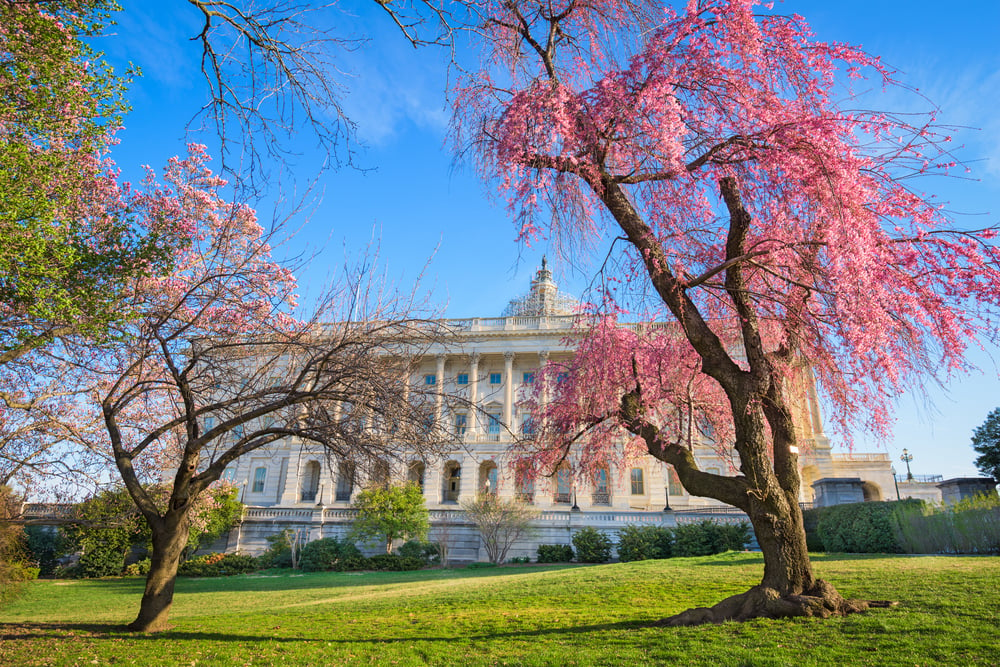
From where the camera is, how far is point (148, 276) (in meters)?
7.93

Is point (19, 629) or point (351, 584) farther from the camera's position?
point (351, 584)

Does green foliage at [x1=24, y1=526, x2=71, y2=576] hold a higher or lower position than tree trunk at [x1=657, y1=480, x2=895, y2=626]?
lower

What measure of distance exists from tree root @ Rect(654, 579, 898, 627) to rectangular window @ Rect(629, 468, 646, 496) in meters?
37.9

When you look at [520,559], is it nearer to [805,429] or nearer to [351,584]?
[351,584]

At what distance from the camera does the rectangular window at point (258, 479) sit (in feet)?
160

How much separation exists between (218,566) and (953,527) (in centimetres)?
3012

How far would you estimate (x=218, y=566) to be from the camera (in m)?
29.9

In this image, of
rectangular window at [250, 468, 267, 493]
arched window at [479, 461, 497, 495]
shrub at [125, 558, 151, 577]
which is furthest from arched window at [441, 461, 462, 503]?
shrub at [125, 558, 151, 577]

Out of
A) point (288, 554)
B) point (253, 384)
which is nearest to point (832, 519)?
point (253, 384)

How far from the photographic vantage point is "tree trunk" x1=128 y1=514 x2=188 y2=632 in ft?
33.2

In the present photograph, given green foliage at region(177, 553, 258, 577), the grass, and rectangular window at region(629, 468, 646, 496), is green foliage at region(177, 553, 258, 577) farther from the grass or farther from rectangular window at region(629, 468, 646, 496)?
rectangular window at region(629, 468, 646, 496)

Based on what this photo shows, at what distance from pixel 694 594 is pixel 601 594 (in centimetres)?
223

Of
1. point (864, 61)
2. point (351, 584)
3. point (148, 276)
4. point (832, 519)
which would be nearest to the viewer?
point (864, 61)

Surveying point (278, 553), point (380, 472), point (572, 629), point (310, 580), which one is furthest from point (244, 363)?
point (278, 553)
